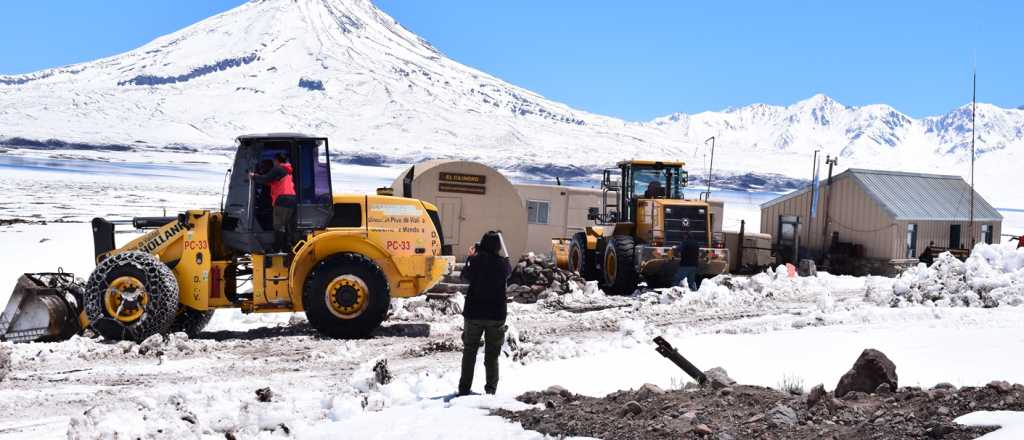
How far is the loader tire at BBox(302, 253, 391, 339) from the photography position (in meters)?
12.5

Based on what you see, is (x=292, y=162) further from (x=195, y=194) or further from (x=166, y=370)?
(x=195, y=194)

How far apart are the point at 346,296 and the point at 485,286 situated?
14.2 ft

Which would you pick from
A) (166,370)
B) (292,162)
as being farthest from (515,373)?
(292,162)

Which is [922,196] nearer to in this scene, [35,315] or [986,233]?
[986,233]

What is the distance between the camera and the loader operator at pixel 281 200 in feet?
41.3

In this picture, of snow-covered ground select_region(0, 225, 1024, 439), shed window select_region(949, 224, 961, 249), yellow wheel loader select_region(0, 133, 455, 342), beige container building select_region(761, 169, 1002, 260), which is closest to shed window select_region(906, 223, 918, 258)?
beige container building select_region(761, 169, 1002, 260)

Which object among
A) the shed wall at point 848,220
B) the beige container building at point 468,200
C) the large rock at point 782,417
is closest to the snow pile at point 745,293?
the beige container building at point 468,200

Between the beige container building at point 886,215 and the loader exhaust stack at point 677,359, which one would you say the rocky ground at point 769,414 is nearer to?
the loader exhaust stack at point 677,359

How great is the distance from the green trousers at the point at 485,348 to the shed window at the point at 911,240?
83.6 feet

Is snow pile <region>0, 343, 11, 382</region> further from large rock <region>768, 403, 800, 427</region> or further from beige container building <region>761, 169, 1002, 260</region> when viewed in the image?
beige container building <region>761, 169, 1002, 260</region>

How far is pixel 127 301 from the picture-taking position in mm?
12031

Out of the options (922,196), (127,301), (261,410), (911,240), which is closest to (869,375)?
(261,410)

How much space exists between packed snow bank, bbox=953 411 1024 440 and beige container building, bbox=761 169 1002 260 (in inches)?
1018

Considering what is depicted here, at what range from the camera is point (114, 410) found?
25.2 ft
